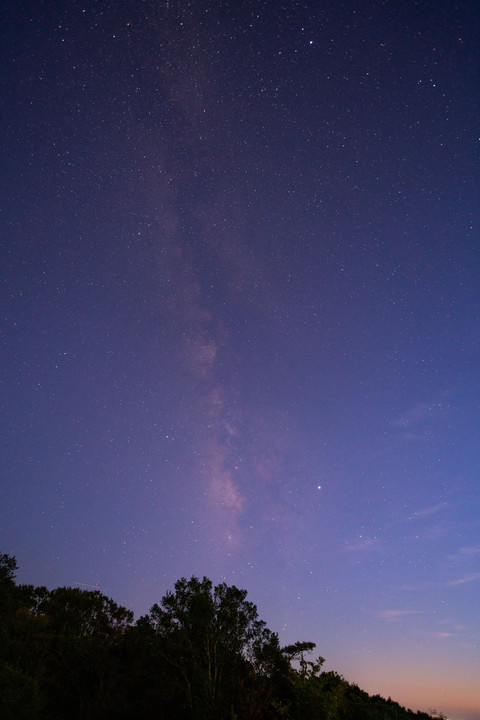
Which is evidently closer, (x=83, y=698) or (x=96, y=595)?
(x=83, y=698)

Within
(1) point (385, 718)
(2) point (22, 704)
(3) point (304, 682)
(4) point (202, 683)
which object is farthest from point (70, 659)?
(1) point (385, 718)

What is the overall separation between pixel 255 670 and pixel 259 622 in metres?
2.85

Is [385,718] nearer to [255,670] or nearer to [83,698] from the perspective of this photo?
[255,670]

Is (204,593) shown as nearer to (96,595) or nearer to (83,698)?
(83,698)

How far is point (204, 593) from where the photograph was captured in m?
28.7

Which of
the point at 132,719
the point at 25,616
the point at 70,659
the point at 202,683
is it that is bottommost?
the point at 132,719

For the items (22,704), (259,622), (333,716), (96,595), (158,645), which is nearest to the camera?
(22,704)

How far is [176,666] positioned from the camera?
27.5 meters

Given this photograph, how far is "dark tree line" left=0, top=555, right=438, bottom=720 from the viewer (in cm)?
2322

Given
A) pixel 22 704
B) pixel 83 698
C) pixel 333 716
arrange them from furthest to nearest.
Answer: pixel 83 698 < pixel 333 716 < pixel 22 704

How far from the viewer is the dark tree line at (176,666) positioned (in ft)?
76.2

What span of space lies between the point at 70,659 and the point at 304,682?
16102 mm

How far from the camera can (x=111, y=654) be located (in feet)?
99.0

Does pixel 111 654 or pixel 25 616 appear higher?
pixel 25 616
